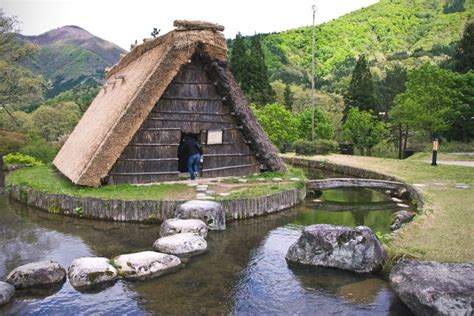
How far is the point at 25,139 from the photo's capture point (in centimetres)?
2578

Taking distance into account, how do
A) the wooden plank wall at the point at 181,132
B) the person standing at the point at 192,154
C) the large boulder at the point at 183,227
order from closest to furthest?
the large boulder at the point at 183,227 < the wooden plank wall at the point at 181,132 < the person standing at the point at 192,154

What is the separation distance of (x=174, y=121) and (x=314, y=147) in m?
16.8

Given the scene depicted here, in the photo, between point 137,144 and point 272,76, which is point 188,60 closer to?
point 137,144

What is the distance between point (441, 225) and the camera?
946 cm

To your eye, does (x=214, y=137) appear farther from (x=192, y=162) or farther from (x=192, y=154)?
(x=192, y=162)

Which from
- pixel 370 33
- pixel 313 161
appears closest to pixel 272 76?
pixel 370 33

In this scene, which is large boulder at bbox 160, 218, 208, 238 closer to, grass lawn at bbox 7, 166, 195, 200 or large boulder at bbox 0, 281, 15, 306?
grass lawn at bbox 7, 166, 195, 200

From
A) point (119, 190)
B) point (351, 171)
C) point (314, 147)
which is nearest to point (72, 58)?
point (314, 147)

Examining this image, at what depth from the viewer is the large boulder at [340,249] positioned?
784cm

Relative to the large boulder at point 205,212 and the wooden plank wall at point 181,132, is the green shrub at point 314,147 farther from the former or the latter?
the large boulder at point 205,212

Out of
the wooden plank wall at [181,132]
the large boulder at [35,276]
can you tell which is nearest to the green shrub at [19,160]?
the wooden plank wall at [181,132]

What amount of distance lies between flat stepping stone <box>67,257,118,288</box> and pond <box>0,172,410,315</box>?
19cm

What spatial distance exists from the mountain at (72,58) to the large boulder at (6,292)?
73418mm

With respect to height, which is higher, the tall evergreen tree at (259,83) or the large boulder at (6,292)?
the tall evergreen tree at (259,83)
